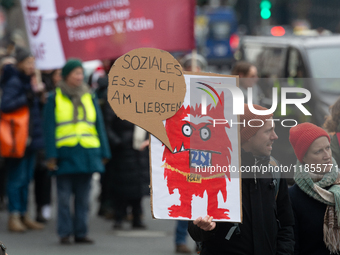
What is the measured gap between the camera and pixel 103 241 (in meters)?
6.66

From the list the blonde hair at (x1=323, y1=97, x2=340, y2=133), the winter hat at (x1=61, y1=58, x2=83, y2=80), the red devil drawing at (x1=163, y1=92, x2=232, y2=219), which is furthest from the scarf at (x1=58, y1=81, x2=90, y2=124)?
the red devil drawing at (x1=163, y1=92, x2=232, y2=219)

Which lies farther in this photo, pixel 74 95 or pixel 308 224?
pixel 74 95

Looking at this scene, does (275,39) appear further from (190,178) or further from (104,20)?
(190,178)

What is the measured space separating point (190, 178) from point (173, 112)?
0.32 m

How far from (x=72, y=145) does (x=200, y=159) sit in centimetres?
364

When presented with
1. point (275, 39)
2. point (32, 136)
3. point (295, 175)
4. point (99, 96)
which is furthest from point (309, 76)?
point (295, 175)

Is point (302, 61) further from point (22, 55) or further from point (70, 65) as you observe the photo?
point (22, 55)

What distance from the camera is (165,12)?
697 cm

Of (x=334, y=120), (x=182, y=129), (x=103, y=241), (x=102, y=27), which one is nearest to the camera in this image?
(x=182, y=129)

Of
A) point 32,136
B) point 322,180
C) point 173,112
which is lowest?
point 32,136

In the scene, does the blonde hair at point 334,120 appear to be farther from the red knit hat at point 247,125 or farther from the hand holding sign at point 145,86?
the hand holding sign at point 145,86

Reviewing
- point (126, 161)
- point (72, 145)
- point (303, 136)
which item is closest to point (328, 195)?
point (303, 136)

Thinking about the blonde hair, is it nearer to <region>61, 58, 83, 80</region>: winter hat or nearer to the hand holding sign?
the hand holding sign

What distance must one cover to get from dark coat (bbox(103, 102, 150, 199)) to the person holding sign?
407 centimetres
